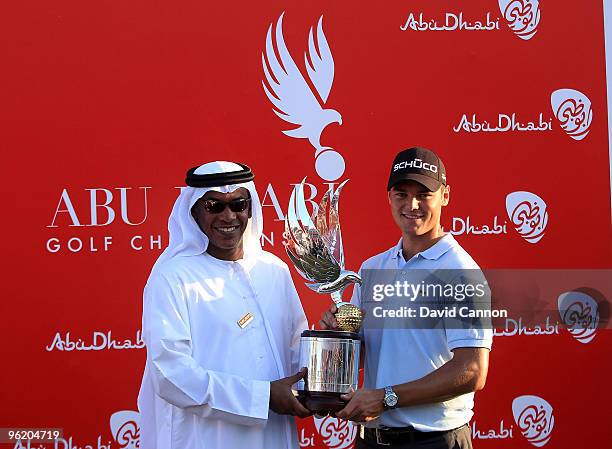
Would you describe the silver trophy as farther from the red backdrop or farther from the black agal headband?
the red backdrop

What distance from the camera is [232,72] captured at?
4.75 meters

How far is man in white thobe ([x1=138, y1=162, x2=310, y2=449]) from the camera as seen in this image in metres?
3.46

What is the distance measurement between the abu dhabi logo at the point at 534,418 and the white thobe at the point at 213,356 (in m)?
1.50

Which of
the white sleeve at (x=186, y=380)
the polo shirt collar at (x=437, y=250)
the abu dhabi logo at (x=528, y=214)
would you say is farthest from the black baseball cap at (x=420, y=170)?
the abu dhabi logo at (x=528, y=214)

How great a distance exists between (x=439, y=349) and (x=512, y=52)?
1972mm

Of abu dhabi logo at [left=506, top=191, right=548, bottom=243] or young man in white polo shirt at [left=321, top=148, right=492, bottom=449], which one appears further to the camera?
abu dhabi logo at [left=506, top=191, right=548, bottom=243]

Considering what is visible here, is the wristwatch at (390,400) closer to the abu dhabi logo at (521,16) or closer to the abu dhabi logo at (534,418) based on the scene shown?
the abu dhabi logo at (534,418)

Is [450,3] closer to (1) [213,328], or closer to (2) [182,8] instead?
(2) [182,8]

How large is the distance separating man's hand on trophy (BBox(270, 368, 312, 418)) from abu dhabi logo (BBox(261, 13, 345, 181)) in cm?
146

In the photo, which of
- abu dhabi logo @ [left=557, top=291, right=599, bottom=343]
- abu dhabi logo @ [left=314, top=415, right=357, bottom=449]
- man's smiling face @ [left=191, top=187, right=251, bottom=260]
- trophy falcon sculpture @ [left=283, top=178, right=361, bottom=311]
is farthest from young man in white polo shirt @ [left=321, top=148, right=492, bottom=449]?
abu dhabi logo @ [left=557, top=291, right=599, bottom=343]

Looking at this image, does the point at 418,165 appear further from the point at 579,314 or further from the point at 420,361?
the point at 579,314

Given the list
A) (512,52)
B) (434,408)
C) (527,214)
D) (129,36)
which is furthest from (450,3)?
(434,408)

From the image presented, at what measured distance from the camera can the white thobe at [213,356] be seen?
3451mm

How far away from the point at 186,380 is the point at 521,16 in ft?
8.57
